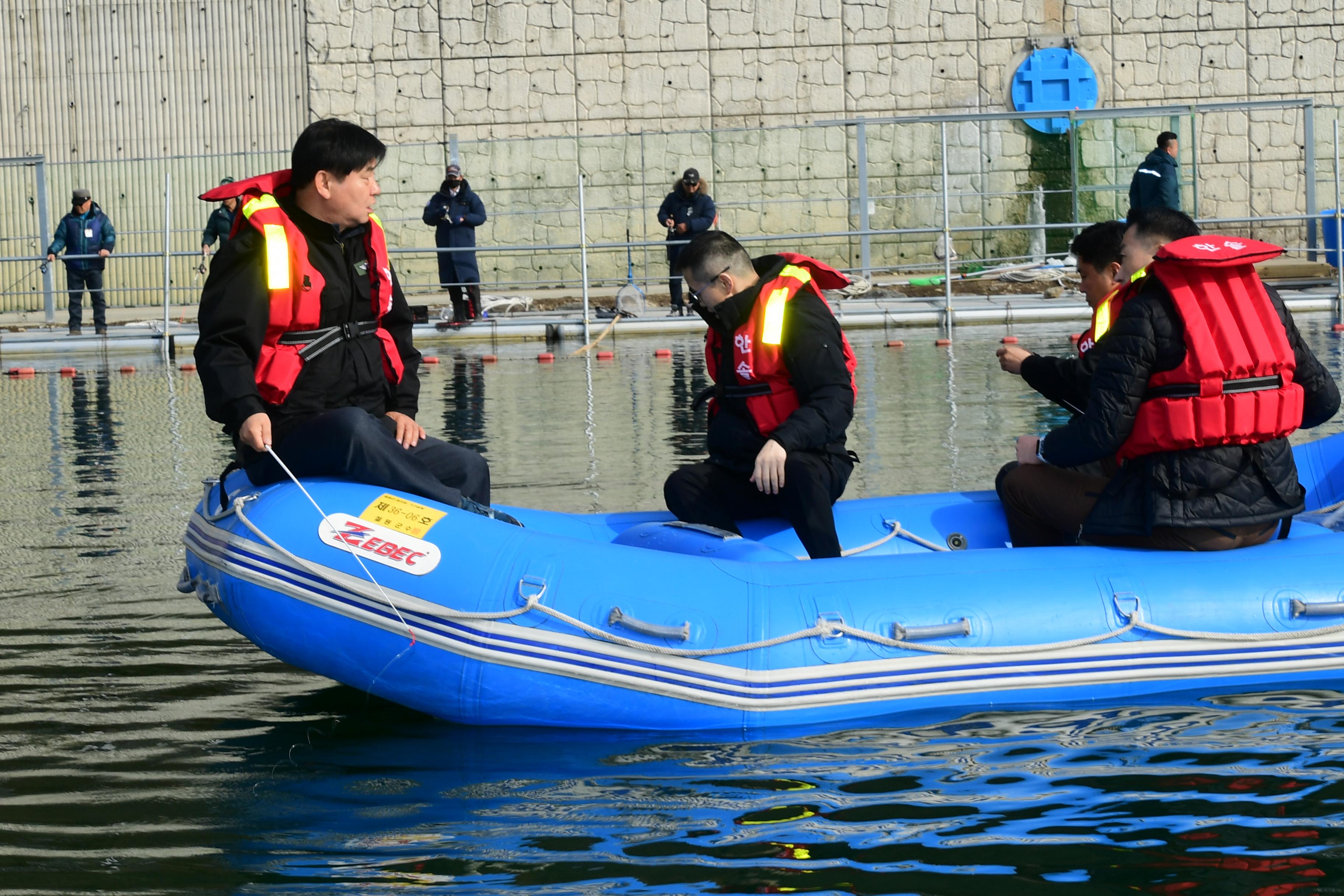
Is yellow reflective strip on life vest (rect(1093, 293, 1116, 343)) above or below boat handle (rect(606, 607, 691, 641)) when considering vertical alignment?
above

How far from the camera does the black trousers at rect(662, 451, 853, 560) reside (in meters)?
4.54

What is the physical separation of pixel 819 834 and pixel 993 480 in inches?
160

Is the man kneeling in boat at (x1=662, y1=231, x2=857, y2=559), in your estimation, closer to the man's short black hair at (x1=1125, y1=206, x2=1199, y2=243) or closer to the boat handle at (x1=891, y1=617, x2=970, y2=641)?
the boat handle at (x1=891, y1=617, x2=970, y2=641)

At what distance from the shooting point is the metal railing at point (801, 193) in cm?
1655

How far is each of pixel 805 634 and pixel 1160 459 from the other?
1027 mm

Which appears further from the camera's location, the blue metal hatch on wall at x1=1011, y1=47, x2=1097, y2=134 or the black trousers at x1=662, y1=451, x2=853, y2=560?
the blue metal hatch on wall at x1=1011, y1=47, x2=1097, y2=134

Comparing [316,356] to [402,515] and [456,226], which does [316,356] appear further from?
[456,226]

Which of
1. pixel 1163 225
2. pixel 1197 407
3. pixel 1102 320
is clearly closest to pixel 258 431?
pixel 1197 407

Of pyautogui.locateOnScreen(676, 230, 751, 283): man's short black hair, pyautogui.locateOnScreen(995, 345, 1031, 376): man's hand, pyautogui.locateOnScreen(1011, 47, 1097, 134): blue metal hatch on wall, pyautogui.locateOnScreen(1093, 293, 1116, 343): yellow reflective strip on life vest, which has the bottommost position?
pyautogui.locateOnScreen(995, 345, 1031, 376): man's hand

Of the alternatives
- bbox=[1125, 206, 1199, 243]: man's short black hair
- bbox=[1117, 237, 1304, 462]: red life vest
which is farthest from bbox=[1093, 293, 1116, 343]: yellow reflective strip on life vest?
bbox=[1117, 237, 1304, 462]: red life vest

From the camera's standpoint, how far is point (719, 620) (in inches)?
153

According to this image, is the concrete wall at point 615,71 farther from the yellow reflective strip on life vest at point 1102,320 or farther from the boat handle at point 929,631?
the boat handle at point 929,631

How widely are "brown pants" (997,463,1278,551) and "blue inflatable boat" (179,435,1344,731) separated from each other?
6 cm

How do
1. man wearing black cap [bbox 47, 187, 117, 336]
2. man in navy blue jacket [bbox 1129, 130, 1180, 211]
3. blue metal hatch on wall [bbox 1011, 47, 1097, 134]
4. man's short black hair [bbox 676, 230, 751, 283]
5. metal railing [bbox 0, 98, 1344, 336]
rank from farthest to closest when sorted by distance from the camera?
blue metal hatch on wall [bbox 1011, 47, 1097, 134]
metal railing [bbox 0, 98, 1344, 336]
man wearing black cap [bbox 47, 187, 117, 336]
man in navy blue jacket [bbox 1129, 130, 1180, 211]
man's short black hair [bbox 676, 230, 751, 283]
